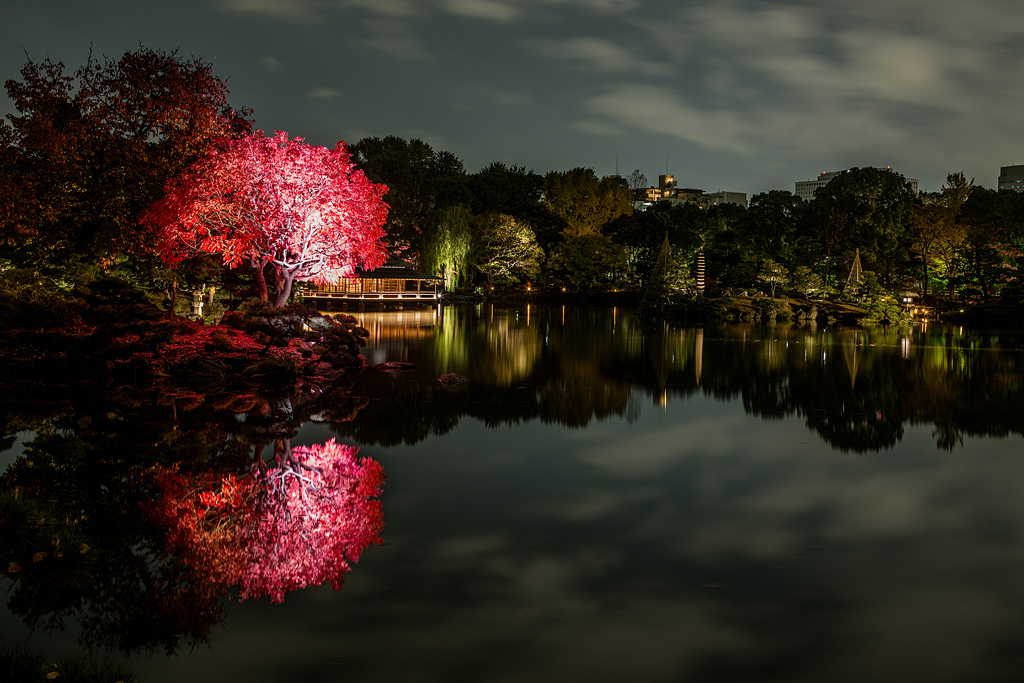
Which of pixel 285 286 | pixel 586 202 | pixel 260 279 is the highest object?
pixel 586 202

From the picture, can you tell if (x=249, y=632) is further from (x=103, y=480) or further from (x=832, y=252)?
(x=832, y=252)

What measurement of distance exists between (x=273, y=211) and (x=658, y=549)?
12220mm

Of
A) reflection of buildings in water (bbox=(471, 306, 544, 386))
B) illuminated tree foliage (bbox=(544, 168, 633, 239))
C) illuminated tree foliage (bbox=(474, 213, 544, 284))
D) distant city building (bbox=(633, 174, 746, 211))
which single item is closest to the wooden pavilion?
illuminated tree foliage (bbox=(474, 213, 544, 284))

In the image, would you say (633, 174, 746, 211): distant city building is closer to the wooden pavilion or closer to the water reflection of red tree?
the wooden pavilion

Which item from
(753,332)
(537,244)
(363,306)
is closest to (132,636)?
(753,332)

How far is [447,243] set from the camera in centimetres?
4031

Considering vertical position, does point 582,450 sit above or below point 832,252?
below

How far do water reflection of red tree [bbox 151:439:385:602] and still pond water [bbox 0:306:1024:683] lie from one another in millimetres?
165

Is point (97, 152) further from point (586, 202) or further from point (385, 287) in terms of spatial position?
point (586, 202)

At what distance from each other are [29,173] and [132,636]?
11.9 metres

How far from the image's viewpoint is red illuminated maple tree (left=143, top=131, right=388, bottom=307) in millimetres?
13297

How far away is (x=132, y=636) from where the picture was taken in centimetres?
326

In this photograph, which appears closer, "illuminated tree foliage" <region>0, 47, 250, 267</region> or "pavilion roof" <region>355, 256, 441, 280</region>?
"illuminated tree foliage" <region>0, 47, 250, 267</region>

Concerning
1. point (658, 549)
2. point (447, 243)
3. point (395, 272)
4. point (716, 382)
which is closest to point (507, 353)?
point (716, 382)
